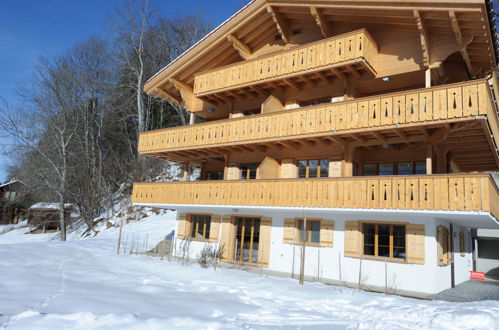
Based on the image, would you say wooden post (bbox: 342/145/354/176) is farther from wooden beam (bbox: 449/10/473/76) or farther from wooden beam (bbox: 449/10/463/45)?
wooden beam (bbox: 449/10/463/45)

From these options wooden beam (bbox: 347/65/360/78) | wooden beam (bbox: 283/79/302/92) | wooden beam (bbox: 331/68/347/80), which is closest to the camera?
wooden beam (bbox: 347/65/360/78)

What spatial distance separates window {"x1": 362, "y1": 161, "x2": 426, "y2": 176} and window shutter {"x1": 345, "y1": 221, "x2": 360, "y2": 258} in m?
2.59

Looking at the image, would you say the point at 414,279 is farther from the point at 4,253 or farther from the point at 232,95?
the point at 4,253

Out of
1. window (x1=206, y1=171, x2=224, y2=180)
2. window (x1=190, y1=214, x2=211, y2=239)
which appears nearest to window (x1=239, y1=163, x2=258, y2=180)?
window (x1=206, y1=171, x2=224, y2=180)

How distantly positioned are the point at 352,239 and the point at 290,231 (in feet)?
8.92

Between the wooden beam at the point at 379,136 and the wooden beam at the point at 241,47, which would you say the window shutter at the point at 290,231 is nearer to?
the wooden beam at the point at 379,136

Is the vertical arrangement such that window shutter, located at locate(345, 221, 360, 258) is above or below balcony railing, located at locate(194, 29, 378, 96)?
below

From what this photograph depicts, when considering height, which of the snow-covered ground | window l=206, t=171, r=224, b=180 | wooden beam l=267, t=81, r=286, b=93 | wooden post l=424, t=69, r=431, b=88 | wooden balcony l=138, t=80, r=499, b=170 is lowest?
the snow-covered ground

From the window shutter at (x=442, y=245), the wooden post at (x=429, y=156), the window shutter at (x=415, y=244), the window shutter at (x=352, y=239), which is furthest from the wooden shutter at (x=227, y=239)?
the wooden post at (x=429, y=156)

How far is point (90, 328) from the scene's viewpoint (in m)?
6.14

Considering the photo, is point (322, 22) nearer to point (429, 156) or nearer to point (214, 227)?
point (429, 156)

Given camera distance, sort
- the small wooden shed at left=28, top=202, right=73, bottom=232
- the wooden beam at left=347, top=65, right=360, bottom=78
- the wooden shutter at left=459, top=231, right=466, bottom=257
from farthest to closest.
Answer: the small wooden shed at left=28, top=202, right=73, bottom=232 → the wooden shutter at left=459, top=231, right=466, bottom=257 → the wooden beam at left=347, top=65, right=360, bottom=78

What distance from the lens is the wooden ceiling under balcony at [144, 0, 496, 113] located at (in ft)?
42.2

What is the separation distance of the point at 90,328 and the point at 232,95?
14.4m
